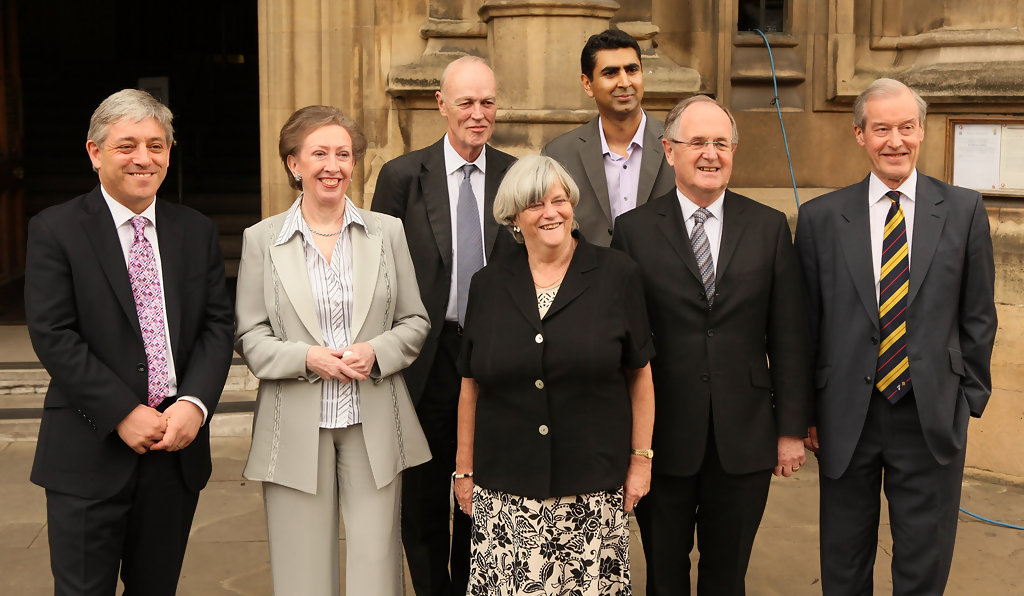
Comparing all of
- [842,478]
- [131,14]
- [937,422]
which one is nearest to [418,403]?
[842,478]

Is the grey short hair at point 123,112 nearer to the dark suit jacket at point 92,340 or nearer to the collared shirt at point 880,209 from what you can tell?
the dark suit jacket at point 92,340

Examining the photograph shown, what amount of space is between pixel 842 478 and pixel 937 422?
1.09 ft

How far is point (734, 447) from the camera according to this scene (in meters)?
3.23

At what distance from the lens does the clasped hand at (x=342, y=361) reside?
3051mm

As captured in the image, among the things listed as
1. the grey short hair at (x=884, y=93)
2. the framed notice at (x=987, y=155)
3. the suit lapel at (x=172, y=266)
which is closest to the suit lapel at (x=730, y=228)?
the grey short hair at (x=884, y=93)

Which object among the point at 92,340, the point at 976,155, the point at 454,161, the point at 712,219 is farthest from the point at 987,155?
the point at 92,340

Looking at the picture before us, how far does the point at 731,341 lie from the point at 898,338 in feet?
1.59

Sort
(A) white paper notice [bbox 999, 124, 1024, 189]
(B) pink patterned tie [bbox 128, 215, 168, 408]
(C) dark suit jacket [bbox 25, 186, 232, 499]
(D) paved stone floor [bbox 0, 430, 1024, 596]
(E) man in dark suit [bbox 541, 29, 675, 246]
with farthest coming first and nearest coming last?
(A) white paper notice [bbox 999, 124, 1024, 189] < (D) paved stone floor [bbox 0, 430, 1024, 596] < (E) man in dark suit [bbox 541, 29, 675, 246] < (B) pink patterned tie [bbox 128, 215, 168, 408] < (C) dark suit jacket [bbox 25, 186, 232, 499]

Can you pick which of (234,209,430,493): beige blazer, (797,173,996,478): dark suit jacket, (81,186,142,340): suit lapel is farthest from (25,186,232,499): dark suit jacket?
(797,173,996,478): dark suit jacket

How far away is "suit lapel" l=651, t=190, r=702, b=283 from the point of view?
10.6 ft

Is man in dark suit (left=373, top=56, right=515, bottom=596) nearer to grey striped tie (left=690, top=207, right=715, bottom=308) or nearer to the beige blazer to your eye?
the beige blazer

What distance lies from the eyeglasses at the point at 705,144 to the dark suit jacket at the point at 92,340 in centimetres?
145

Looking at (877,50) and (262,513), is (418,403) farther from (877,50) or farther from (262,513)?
(877,50)

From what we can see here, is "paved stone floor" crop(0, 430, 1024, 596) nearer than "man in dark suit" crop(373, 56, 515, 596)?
No
